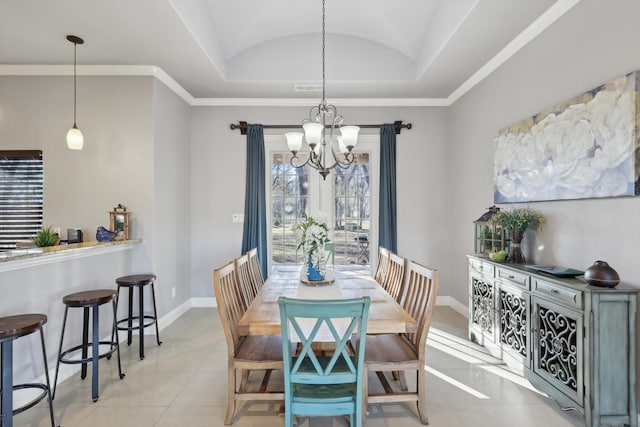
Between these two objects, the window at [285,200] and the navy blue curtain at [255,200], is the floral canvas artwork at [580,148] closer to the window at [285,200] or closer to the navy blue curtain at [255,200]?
the window at [285,200]

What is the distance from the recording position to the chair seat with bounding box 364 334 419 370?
80.3 inches

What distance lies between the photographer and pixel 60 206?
368cm

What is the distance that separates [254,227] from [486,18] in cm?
356

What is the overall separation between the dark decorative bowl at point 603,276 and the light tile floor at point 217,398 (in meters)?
0.96

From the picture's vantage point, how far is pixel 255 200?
184 inches

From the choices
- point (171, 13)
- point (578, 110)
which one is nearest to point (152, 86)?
point (171, 13)

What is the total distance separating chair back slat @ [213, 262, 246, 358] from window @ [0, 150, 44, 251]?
2.89 metres

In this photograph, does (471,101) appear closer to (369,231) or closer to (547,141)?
(547,141)

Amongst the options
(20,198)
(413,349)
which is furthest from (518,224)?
(20,198)

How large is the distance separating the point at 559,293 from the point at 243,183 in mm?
3902

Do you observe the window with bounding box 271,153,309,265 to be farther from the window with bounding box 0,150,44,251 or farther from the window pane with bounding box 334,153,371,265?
the window with bounding box 0,150,44,251

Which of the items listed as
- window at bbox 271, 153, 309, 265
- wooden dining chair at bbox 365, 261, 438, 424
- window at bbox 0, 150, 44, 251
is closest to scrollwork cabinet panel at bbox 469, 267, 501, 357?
wooden dining chair at bbox 365, 261, 438, 424

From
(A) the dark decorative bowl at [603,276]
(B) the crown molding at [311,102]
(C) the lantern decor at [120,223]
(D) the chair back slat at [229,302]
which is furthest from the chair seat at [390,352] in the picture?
(B) the crown molding at [311,102]

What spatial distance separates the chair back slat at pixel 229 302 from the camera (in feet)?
6.41
